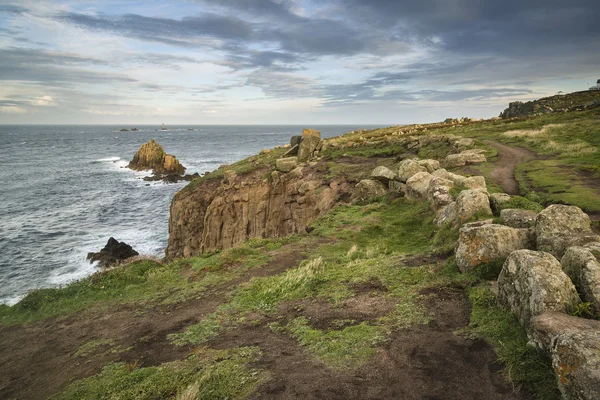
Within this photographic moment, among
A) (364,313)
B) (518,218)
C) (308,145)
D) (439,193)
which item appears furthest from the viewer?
(308,145)

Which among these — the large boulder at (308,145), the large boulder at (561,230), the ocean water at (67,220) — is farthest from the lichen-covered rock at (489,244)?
the ocean water at (67,220)

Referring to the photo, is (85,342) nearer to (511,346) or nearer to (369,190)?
(511,346)

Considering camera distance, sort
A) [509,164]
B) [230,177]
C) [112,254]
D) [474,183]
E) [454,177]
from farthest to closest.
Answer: [112,254], [230,177], [509,164], [454,177], [474,183]

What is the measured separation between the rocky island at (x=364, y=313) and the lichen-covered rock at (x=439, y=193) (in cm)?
11

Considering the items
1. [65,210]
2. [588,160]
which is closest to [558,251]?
[588,160]

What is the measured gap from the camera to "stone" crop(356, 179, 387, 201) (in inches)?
Result: 1101

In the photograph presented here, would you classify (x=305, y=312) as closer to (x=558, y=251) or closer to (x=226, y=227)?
(x=558, y=251)

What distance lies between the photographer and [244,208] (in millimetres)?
38125

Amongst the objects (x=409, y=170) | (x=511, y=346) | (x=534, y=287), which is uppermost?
(x=409, y=170)

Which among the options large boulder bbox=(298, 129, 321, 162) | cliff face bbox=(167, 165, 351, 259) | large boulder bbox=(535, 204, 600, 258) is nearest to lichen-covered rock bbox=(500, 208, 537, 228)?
large boulder bbox=(535, 204, 600, 258)

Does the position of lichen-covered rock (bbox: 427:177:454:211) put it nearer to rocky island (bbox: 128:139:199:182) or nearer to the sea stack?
rocky island (bbox: 128:139:199:182)

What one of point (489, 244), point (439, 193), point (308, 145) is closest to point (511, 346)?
point (489, 244)

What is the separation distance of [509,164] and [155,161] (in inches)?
3586

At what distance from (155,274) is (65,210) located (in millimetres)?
53612
